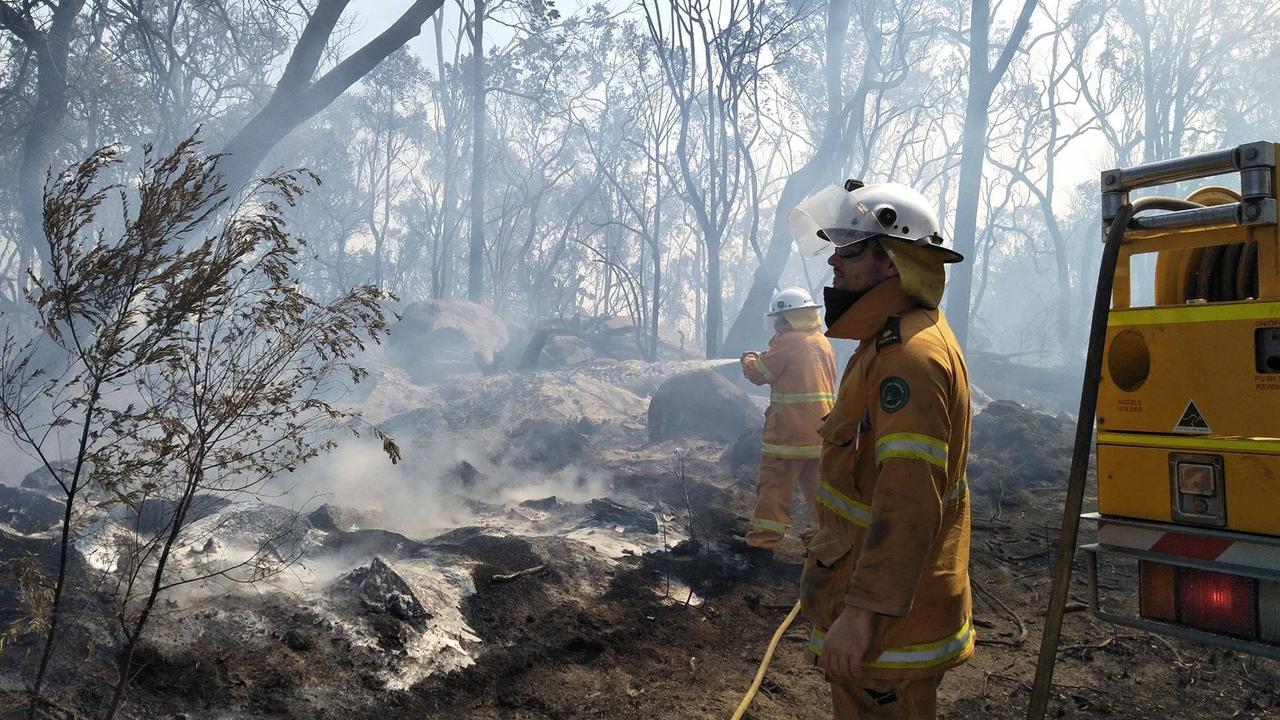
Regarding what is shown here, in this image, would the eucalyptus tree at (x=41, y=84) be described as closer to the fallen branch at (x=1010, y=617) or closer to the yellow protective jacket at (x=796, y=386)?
the yellow protective jacket at (x=796, y=386)

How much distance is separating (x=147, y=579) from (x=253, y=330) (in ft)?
6.38

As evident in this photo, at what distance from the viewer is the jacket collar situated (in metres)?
2.15

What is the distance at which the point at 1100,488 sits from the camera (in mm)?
2453

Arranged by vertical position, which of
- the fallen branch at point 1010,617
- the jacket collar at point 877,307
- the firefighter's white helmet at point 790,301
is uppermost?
the firefighter's white helmet at point 790,301

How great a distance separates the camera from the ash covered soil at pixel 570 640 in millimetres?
3352

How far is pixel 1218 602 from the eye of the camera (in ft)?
6.95

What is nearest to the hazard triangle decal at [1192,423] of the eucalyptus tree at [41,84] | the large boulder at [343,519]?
the large boulder at [343,519]

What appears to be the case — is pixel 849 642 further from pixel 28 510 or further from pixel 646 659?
pixel 28 510

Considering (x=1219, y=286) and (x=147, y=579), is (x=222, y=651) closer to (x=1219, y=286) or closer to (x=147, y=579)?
(x=147, y=579)

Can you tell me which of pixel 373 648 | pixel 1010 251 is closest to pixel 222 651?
pixel 373 648

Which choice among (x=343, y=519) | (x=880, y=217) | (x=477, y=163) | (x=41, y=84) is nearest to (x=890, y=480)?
(x=880, y=217)

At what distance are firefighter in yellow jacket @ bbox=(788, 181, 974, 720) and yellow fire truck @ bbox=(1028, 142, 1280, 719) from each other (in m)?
0.40

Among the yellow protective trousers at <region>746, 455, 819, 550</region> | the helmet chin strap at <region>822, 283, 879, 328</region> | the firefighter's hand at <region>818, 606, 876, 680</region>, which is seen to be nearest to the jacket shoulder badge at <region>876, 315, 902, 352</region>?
the helmet chin strap at <region>822, 283, 879, 328</region>

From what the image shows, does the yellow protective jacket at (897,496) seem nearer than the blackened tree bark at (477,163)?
Yes
